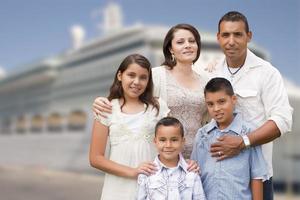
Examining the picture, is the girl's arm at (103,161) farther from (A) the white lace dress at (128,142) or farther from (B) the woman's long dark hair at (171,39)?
(B) the woman's long dark hair at (171,39)

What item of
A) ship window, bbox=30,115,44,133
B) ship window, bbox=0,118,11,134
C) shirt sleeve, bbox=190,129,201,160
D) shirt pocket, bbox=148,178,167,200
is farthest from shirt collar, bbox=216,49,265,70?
ship window, bbox=0,118,11,134

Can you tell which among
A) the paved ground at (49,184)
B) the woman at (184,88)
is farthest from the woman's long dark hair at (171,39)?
the paved ground at (49,184)

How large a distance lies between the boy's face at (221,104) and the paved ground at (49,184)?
10574 mm

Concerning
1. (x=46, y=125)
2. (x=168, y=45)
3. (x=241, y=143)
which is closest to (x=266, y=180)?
(x=241, y=143)

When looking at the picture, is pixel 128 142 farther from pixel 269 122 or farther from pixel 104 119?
pixel 269 122

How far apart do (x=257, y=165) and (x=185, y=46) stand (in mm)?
477

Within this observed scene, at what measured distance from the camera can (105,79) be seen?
851 inches

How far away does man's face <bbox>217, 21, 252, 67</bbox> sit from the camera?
1677 millimetres

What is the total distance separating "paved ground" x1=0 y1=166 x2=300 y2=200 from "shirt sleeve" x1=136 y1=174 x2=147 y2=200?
10499mm

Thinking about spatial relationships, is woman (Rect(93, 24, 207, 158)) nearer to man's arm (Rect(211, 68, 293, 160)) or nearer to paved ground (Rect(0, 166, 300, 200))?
man's arm (Rect(211, 68, 293, 160))

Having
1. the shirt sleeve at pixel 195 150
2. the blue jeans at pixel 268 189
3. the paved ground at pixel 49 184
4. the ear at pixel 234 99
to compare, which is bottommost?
the blue jeans at pixel 268 189

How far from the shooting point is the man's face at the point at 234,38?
168 cm

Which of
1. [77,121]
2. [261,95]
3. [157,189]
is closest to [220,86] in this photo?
[261,95]

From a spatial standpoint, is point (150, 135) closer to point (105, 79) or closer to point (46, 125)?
point (105, 79)
